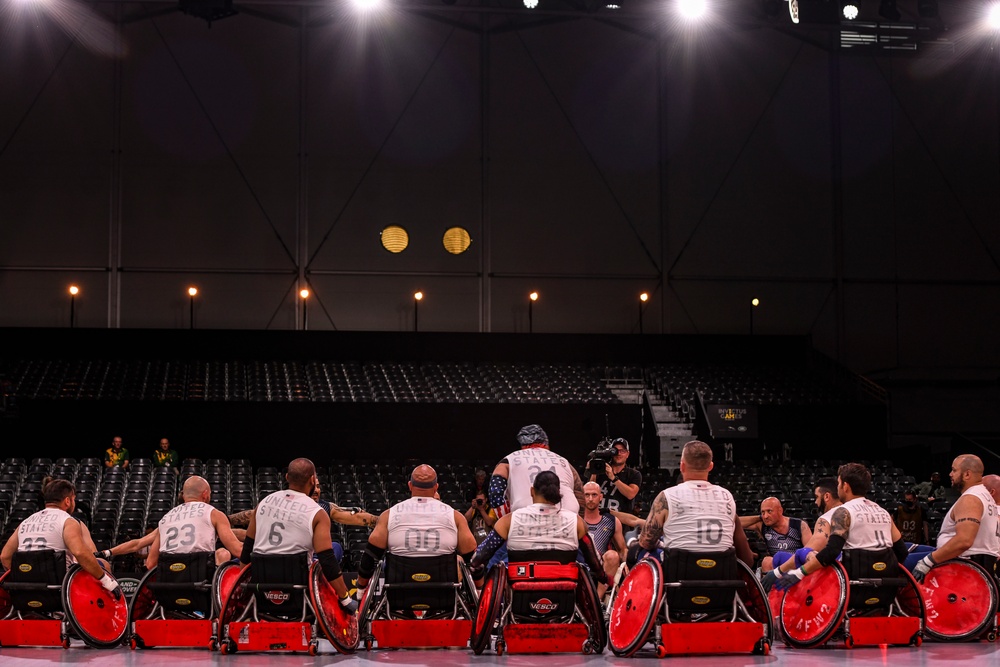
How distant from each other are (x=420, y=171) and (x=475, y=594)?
67.4 ft

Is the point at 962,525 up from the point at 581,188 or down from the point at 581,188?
down

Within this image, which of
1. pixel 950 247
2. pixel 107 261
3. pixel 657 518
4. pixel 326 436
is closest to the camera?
pixel 657 518

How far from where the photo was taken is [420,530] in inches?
315

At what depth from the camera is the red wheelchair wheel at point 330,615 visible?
291 inches

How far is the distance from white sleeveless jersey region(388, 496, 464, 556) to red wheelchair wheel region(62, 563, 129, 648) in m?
2.29

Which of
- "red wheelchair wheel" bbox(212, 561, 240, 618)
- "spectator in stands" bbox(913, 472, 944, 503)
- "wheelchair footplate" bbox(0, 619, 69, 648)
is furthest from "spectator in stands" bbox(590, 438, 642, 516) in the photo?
"spectator in stands" bbox(913, 472, 944, 503)

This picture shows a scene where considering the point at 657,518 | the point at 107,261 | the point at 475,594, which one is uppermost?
the point at 107,261

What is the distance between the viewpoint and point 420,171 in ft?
90.2

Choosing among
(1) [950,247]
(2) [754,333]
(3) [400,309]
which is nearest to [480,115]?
(3) [400,309]

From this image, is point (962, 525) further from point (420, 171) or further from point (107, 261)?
point (107, 261)

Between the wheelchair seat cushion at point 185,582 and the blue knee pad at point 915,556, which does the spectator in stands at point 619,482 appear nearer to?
the blue knee pad at point 915,556

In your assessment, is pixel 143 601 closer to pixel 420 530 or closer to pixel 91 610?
pixel 91 610

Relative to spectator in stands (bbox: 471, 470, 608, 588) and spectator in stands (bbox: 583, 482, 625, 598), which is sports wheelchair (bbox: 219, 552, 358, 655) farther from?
spectator in stands (bbox: 583, 482, 625, 598)

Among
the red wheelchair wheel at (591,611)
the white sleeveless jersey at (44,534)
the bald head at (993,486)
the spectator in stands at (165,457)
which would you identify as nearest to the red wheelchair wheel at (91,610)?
the white sleeveless jersey at (44,534)
